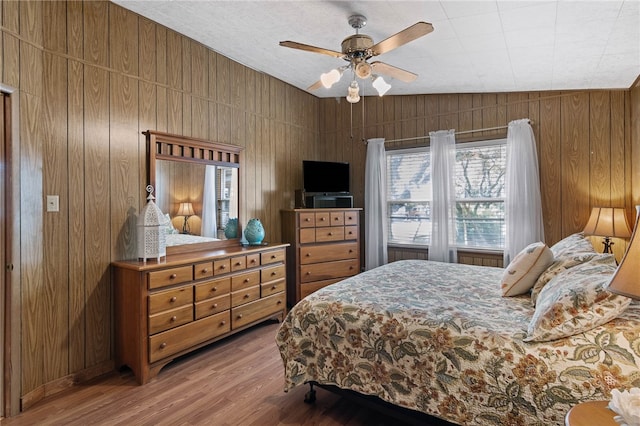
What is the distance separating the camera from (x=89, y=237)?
2596mm

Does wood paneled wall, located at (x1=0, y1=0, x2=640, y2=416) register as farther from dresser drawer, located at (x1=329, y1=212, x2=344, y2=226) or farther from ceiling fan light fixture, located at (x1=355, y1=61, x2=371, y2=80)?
ceiling fan light fixture, located at (x1=355, y1=61, x2=371, y2=80)

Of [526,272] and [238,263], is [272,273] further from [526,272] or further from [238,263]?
[526,272]

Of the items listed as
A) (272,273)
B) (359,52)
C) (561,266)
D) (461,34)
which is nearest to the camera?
(561,266)

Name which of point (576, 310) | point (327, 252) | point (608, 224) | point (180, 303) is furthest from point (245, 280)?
point (608, 224)

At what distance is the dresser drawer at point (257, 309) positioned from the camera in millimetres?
3182

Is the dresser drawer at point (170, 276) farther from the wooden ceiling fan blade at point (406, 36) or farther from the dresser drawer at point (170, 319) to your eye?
the wooden ceiling fan blade at point (406, 36)

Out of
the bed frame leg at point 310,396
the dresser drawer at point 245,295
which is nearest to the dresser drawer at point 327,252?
the dresser drawer at point 245,295

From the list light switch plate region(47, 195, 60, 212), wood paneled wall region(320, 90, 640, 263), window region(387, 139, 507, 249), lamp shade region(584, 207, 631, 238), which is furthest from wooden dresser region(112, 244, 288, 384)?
lamp shade region(584, 207, 631, 238)

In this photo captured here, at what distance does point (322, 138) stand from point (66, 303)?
3.75m

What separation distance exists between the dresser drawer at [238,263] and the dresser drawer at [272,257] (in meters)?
0.23

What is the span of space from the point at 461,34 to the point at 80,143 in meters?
3.01

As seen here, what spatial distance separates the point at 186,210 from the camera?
3260 mm

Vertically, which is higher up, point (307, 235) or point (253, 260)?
point (307, 235)

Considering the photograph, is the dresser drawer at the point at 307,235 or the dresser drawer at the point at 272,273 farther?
the dresser drawer at the point at 307,235
